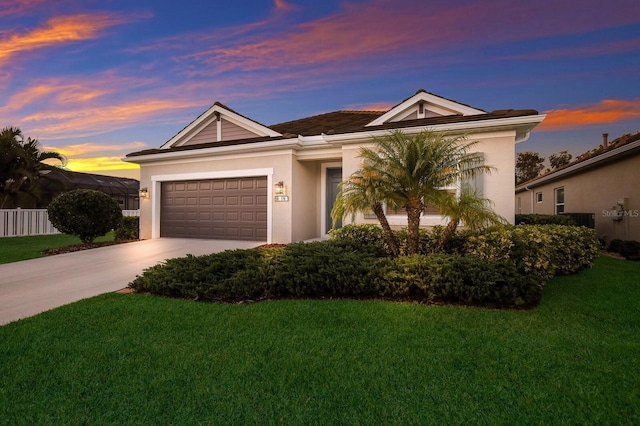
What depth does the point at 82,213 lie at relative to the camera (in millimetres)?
11289

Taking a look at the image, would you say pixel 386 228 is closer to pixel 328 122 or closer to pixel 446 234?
pixel 446 234

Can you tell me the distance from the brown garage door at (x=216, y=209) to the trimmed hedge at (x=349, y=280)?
5353 mm

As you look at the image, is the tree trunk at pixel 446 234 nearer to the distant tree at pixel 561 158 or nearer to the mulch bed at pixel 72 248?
the mulch bed at pixel 72 248

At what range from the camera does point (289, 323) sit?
4273 millimetres

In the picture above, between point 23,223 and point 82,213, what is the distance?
859 cm

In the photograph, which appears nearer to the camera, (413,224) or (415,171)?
(415,171)

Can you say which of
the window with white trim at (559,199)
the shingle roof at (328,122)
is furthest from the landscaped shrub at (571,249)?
the window with white trim at (559,199)

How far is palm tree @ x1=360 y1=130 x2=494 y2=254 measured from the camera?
6.39m

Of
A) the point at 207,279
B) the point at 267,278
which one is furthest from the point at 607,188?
the point at 207,279

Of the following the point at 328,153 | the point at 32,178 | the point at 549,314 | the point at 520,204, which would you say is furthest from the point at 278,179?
the point at 520,204

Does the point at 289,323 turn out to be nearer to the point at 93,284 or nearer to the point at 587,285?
the point at 93,284

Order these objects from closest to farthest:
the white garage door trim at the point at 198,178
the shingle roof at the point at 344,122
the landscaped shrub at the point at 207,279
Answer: the landscaped shrub at the point at 207,279, the shingle roof at the point at 344,122, the white garage door trim at the point at 198,178

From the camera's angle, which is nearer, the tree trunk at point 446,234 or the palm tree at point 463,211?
the palm tree at point 463,211

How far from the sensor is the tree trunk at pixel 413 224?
6622mm
